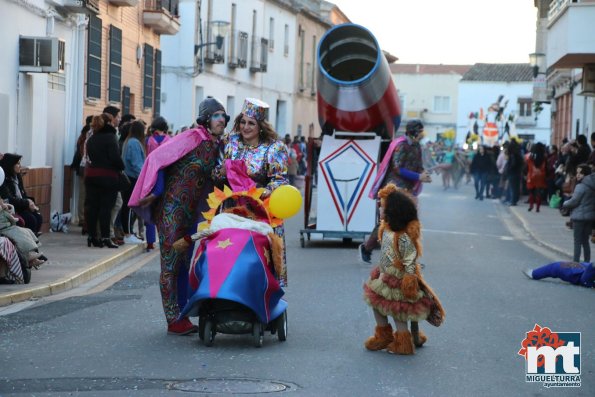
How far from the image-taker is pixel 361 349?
8.87m

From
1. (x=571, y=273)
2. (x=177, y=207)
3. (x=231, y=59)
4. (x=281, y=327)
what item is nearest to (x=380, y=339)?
(x=281, y=327)

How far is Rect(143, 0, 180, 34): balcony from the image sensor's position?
27.5 m

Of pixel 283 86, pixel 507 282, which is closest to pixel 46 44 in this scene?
pixel 507 282

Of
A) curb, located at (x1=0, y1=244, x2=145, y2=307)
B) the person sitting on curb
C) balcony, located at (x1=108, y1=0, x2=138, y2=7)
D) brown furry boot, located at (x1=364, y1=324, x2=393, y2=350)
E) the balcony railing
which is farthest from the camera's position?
the balcony railing

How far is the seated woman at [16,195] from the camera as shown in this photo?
1377 cm

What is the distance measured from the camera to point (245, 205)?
8.93 m

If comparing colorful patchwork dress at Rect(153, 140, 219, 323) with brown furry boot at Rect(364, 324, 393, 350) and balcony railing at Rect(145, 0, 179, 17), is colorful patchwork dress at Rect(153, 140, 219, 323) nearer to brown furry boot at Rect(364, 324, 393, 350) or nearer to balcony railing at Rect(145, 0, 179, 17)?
brown furry boot at Rect(364, 324, 393, 350)

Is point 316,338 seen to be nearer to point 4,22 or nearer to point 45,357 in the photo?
point 45,357

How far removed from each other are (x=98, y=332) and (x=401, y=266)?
2517 millimetres

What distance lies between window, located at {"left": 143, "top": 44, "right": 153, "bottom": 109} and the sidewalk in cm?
969

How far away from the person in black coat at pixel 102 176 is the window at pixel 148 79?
466 inches

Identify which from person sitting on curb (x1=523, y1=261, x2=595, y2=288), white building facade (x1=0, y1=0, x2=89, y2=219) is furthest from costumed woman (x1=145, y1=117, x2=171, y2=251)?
person sitting on curb (x1=523, y1=261, x2=595, y2=288)

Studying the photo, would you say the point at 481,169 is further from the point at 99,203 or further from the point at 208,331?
the point at 208,331

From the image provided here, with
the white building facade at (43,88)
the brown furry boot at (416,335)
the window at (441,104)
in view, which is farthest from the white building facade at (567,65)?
the window at (441,104)
